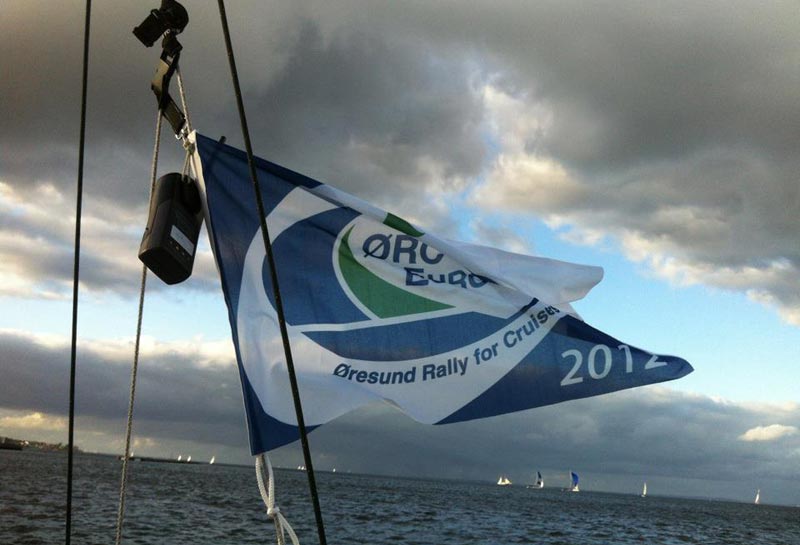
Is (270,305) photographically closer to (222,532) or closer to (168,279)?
(168,279)

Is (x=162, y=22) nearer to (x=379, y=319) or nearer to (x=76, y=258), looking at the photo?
(x=76, y=258)

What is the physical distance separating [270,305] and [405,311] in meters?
1.01

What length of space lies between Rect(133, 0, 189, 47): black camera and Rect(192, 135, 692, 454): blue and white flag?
750mm

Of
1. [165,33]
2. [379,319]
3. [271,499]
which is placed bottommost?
[271,499]

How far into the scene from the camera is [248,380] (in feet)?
17.1

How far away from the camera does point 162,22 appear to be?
5172 millimetres

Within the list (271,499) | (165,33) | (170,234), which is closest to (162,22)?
(165,33)

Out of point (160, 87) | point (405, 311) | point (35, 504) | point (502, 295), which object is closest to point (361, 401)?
point (405, 311)

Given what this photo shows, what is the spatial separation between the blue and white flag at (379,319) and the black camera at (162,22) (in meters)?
0.75

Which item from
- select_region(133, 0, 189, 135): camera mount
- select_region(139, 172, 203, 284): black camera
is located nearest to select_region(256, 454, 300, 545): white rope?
select_region(139, 172, 203, 284): black camera

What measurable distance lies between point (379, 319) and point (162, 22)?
8.19ft

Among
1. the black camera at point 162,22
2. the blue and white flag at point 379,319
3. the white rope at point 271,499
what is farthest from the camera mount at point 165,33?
the white rope at point 271,499

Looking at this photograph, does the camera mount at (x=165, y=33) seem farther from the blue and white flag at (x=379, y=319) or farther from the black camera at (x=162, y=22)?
the blue and white flag at (x=379, y=319)

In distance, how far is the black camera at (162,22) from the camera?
515 cm
